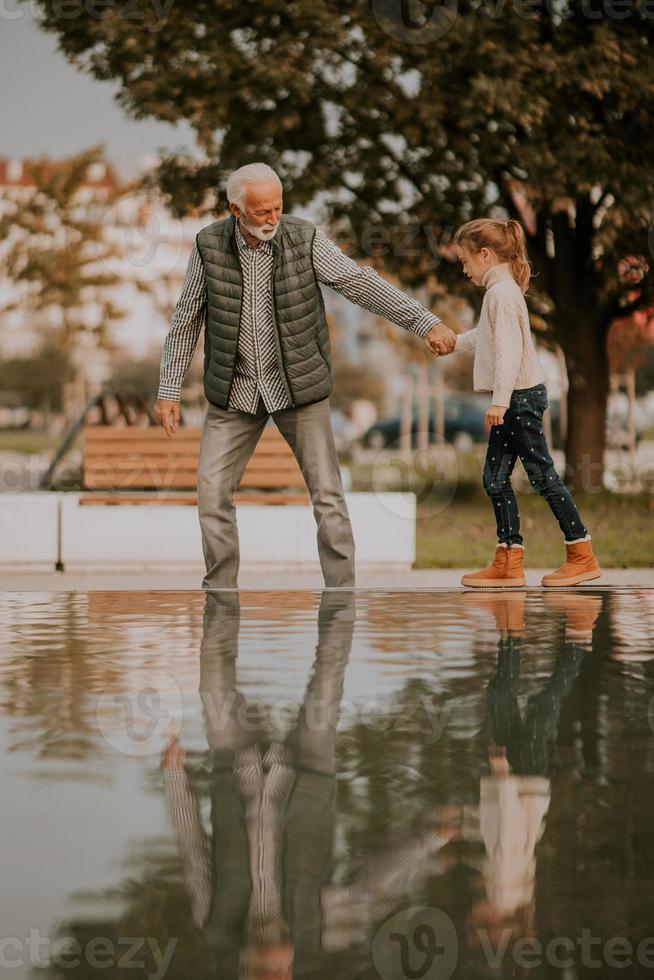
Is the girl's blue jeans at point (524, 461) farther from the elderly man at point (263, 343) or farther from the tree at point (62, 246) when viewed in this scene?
the tree at point (62, 246)

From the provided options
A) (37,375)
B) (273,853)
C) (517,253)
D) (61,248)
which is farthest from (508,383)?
(37,375)

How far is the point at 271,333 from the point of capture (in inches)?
219

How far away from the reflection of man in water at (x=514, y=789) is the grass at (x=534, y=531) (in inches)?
401

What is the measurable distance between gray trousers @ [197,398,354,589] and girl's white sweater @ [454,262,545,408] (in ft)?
2.06

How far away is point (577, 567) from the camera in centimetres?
514

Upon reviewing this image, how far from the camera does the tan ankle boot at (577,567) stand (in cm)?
496

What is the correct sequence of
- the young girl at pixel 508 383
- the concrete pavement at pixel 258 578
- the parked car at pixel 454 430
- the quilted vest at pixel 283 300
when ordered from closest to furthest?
1. the young girl at pixel 508 383
2. the quilted vest at pixel 283 300
3. the concrete pavement at pixel 258 578
4. the parked car at pixel 454 430

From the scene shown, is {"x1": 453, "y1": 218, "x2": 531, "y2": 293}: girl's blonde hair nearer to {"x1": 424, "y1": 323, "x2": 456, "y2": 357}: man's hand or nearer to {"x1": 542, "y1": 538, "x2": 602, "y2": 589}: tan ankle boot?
{"x1": 424, "y1": 323, "x2": 456, "y2": 357}: man's hand

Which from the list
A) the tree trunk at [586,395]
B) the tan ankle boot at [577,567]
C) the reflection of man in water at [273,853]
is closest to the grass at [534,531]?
the tree trunk at [586,395]

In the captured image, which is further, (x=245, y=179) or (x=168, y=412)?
(x=168, y=412)

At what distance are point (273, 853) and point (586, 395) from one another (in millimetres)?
19651

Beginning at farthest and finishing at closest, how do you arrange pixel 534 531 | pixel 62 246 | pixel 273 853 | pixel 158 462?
1. pixel 62 246
2. pixel 534 531
3. pixel 158 462
4. pixel 273 853

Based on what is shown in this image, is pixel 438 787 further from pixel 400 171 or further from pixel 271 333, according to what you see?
pixel 400 171

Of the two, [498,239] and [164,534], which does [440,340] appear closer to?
[498,239]
